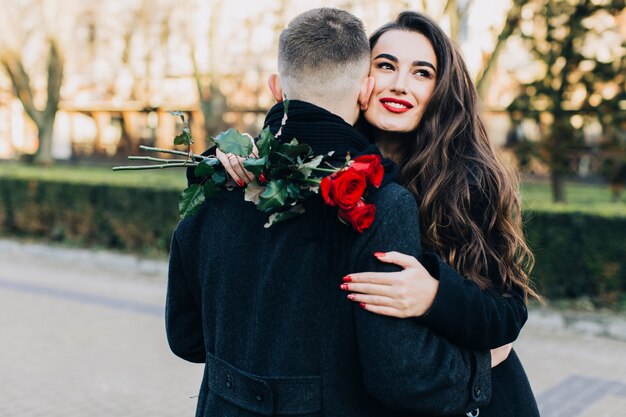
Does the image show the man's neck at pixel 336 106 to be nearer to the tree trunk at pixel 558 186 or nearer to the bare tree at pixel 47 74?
the tree trunk at pixel 558 186

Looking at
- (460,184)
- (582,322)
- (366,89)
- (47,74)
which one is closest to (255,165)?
(366,89)

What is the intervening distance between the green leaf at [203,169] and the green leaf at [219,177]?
15 mm

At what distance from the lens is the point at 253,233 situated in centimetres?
191

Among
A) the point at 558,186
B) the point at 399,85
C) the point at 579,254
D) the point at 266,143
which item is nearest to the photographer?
the point at 266,143

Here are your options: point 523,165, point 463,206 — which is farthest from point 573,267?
point 463,206

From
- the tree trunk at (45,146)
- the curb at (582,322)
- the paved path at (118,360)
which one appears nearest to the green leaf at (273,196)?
the paved path at (118,360)

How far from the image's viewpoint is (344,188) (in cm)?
168

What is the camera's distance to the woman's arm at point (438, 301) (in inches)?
67.9

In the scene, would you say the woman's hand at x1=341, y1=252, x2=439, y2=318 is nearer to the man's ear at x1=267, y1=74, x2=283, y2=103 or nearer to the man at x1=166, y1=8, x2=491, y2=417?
the man at x1=166, y1=8, x2=491, y2=417

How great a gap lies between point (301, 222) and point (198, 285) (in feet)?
1.51

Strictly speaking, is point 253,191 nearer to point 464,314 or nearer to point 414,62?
point 464,314

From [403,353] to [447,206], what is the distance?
1.93 feet

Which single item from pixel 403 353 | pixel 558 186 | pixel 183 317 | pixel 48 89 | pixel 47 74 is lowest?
pixel 558 186

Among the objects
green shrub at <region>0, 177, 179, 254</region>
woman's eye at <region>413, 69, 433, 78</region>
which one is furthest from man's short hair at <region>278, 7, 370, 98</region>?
green shrub at <region>0, 177, 179, 254</region>
